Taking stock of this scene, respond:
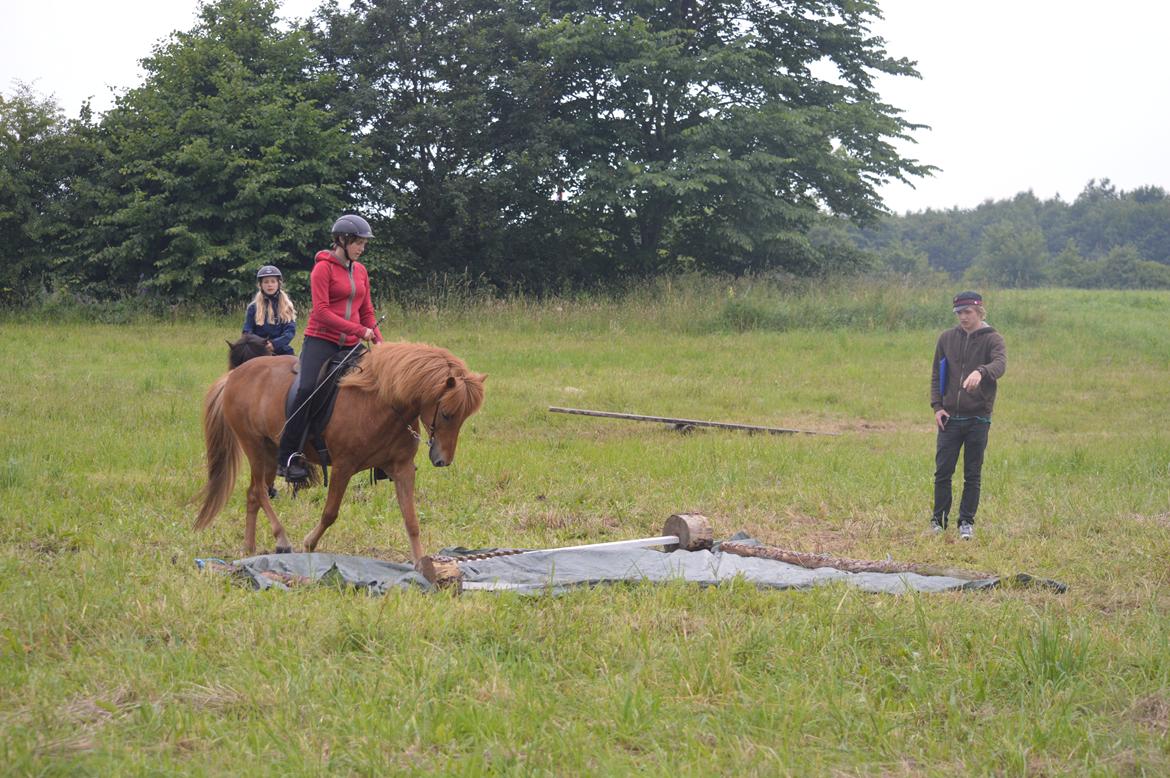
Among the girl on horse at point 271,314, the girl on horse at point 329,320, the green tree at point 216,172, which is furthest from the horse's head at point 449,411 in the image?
the green tree at point 216,172

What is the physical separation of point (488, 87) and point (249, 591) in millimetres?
24282

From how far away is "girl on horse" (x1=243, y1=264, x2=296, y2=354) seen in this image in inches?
404

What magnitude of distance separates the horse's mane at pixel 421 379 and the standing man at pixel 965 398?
421 centimetres

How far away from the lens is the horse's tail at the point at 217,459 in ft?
26.5

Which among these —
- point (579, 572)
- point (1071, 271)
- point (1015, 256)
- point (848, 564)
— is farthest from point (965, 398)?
point (1015, 256)

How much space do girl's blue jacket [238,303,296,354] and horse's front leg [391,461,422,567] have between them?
3354mm

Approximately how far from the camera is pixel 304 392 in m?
7.44

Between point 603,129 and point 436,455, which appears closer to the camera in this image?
point 436,455

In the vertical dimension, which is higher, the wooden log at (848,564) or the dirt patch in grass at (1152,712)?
the dirt patch in grass at (1152,712)

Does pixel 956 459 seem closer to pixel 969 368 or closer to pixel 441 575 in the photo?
pixel 969 368

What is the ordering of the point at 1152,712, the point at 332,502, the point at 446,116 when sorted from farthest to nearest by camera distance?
the point at 446,116, the point at 332,502, the point at 1152,712

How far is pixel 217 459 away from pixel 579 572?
3253 millimetres

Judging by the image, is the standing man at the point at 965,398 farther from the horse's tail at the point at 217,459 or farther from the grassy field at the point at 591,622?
the horse's tail at the point at 217,459

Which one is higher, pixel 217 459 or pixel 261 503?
pixel 217 459
